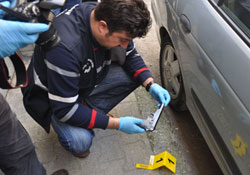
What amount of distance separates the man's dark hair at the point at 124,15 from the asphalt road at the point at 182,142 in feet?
3.73

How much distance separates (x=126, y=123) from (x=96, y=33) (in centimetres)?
66

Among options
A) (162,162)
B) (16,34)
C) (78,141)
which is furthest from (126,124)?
(16,34)

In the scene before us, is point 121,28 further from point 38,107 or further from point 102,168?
point 102,168

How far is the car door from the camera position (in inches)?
46.5

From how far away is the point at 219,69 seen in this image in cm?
132

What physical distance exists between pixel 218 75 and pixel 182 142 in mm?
959

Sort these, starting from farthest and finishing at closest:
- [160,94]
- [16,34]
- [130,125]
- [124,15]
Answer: [160,94]
[130,125]
[124,15]
[16,34]

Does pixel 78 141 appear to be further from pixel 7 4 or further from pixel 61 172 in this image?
pixel 7 4

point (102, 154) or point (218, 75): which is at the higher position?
point (218, 75)

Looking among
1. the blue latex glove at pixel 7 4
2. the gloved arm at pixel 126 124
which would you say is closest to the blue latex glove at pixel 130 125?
the gloved arm at pixel 126 124

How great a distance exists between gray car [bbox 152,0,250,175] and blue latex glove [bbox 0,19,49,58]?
96 cm

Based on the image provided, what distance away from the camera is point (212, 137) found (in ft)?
5.04

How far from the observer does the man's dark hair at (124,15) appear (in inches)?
49.7

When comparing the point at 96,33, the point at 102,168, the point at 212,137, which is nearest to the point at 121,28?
the point at 96,33
